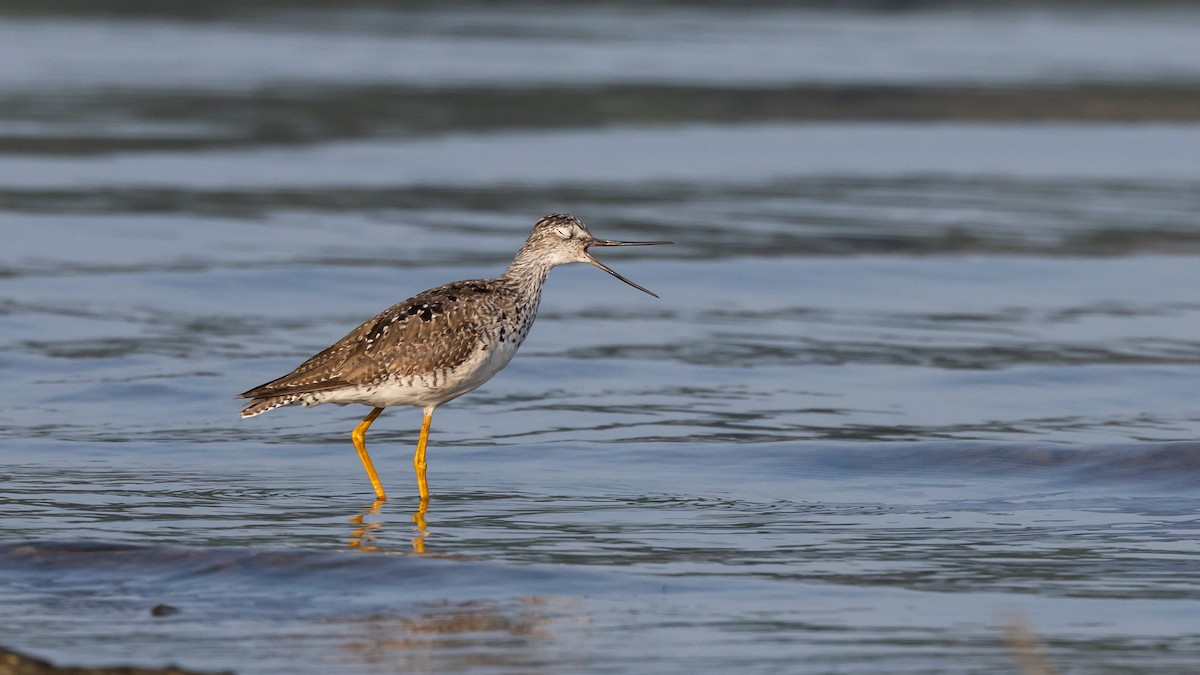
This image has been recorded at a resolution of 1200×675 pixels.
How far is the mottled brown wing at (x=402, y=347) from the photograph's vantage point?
9.91 metres

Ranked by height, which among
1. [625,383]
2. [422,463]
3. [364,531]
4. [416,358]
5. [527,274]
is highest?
[527,274]

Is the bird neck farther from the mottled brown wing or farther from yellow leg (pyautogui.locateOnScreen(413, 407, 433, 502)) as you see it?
yellow leg (pyautogui.locateOnScreen(413, 407, 433, 502))

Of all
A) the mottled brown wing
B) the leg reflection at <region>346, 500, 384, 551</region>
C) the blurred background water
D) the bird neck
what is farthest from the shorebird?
the blurred background water

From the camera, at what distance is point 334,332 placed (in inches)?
578

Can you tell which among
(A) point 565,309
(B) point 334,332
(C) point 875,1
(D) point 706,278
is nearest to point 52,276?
(B) point 334,332

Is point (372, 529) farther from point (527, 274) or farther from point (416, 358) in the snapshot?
point (527, 274)

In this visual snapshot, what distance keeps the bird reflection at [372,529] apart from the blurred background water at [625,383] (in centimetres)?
4

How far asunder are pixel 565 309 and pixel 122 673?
9936 millimetres

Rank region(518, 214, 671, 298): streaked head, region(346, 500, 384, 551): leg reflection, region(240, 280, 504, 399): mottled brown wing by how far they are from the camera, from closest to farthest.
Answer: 1. region(346, 500, 384, 551): leg reflection
2. region(240, 280, 504, 399): mottled brown wing
3. region(518, 214, 671, 298): streaked head

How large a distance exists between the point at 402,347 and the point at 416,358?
0.10 m

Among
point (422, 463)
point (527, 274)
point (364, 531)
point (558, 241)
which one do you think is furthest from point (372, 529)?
point (558, 241)

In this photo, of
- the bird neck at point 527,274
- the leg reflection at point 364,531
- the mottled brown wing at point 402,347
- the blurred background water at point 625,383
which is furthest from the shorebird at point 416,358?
the blurred background water at point 625,383

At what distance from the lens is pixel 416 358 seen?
1000cm

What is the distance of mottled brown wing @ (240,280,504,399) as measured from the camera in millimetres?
9906
